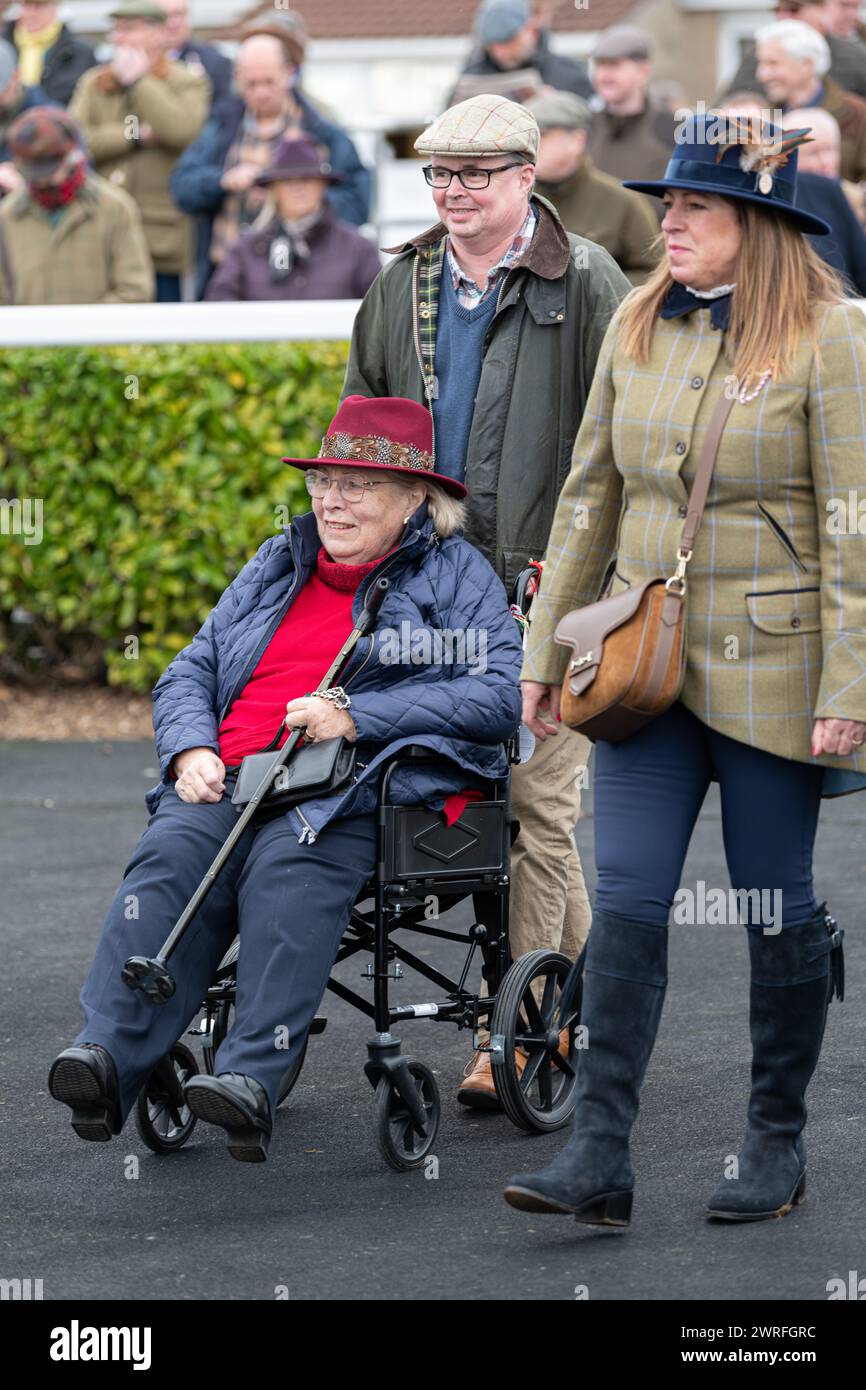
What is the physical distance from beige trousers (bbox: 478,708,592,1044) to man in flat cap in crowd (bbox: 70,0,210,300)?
24.5ft

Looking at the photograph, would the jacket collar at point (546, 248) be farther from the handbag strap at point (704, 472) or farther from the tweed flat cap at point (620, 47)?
the tweed flat cap at point (620, 47)

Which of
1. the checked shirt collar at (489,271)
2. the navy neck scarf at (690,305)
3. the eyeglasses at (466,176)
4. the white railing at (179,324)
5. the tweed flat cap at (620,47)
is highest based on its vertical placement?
the tweed flat cap at (620,47)

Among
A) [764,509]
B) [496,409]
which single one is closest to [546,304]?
[496,409]

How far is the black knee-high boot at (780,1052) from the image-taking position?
4441 mm

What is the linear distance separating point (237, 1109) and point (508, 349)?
192 centimetres

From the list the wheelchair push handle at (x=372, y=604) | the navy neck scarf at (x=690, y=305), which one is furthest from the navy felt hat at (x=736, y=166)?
the wheelchair push handle at (x=372, y=604)

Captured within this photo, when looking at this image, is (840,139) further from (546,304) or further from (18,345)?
(546,304)

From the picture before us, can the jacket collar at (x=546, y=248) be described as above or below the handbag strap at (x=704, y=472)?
above

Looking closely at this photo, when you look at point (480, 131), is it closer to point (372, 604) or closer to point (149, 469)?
point (372, 604)

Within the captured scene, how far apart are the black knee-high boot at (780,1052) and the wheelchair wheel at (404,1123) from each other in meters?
0.70

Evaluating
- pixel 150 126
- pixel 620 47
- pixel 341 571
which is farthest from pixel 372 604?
pixel 150 126

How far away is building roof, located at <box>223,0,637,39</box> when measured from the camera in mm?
29766

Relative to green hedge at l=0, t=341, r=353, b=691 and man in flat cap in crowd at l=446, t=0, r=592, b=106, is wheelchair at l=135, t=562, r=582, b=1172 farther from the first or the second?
man in flat cap in crowd at l=446, t=0, r=592, b=106

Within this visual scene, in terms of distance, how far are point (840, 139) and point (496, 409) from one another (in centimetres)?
639
